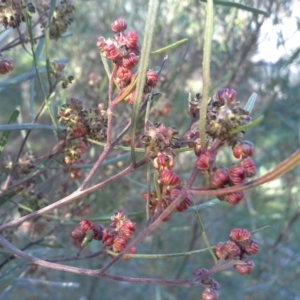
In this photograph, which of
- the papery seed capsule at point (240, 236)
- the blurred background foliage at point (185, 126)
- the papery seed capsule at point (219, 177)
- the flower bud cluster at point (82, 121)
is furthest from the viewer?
the blurred background foliage at point (185, 126)

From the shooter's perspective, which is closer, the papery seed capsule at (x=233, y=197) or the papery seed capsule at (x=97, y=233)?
the papery seed capsule at (x=233, y=197)

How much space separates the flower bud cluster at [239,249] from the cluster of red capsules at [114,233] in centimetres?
12

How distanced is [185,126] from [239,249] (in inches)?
63.3

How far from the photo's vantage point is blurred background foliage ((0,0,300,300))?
163 cm

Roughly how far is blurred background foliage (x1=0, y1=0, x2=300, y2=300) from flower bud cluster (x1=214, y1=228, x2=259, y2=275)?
61 cm

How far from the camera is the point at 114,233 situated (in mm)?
753

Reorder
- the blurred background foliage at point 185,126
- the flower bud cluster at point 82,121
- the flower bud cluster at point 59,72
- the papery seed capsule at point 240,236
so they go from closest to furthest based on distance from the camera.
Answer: the papery seed capsule at point 240,236 < the flower bud cluster at point 82,121 < the flower bud cluster at point 59,72 < the blurred background foliage at point 185,126

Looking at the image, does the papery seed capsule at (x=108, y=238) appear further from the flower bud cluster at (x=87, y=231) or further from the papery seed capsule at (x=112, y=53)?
the papery seed capsule at (x=112, y=53)

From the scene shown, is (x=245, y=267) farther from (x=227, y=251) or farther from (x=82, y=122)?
(x=82, y=122)

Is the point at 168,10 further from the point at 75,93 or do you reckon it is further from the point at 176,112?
the point at 75,93

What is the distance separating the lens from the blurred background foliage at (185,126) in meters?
1.63

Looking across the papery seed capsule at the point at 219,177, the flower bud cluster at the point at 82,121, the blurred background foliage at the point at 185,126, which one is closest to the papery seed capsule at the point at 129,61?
the flower bud cluster at the point at 82,121

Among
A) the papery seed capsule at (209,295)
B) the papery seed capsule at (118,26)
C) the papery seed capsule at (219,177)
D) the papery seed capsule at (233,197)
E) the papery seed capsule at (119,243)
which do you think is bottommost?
the papery seed capsule at (209,295)

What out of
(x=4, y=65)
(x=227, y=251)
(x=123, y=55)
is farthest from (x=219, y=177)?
(x=4, y=65)
